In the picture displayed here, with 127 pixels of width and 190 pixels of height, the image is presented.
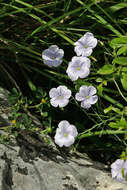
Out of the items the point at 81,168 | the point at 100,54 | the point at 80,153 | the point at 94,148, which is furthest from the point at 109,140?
the point at 100,54

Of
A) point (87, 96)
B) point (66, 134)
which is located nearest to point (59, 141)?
point (66, 134)

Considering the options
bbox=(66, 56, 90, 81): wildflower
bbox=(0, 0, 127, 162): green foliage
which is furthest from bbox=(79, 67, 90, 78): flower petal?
bbox=(0, 0, 127, 162): green foliage

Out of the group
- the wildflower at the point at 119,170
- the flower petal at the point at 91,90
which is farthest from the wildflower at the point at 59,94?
the wildflower at the point at 119,170

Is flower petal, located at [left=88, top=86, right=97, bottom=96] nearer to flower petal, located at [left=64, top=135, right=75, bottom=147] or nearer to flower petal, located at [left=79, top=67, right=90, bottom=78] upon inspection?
flower petal, located at [left=79, top=67, right=90, bottom=78]

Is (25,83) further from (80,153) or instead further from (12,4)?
(80,153)

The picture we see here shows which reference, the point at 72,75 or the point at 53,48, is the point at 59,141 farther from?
the point at 53,48

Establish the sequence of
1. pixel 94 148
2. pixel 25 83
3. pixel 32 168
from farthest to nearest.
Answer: pixel 25 83
pixel 94 148
pixel 32 168

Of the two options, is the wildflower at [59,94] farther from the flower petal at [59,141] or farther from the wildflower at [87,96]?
the flower petal at [59,141]

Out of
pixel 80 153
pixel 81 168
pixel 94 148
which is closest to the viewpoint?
pixel 81 168
